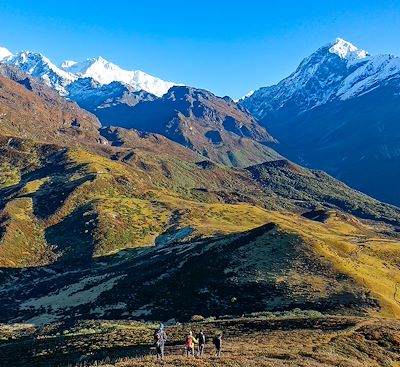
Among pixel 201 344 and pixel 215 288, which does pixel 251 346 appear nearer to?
pixel 201 344

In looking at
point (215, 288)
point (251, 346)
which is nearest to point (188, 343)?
point (251, 346)

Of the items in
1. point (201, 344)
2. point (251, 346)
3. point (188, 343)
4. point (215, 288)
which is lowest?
point (251, 346)

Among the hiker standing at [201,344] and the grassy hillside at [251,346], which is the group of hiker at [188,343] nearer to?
the hiker standing at [201,344]

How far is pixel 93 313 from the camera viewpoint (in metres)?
104

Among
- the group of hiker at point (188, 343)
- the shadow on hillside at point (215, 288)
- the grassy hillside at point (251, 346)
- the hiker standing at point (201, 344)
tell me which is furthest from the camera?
the shadow on hillside at point (215, 288)

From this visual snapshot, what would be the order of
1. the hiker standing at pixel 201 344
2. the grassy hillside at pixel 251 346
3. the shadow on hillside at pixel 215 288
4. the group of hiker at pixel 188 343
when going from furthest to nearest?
the shadow on hillside at pixel 215 288
the hiker standing at pixel 201 344
the grassy hillside at pixel 251 346
the group of hiker at pixel 188 343

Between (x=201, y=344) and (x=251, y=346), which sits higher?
(x=201, y=344)

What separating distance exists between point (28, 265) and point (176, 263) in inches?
3472

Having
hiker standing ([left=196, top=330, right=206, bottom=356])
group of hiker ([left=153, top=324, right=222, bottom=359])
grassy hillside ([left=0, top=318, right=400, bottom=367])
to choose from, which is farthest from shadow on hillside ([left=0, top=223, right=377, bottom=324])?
group of hiker ([left=153, top=324, right=222, bottom=359])

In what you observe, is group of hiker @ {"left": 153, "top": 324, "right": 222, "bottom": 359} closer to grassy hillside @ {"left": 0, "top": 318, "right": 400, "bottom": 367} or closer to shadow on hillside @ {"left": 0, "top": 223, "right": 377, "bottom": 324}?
grassy hillside @ {"left": 0, "top": 318, "right": 400, "bottom": 367}

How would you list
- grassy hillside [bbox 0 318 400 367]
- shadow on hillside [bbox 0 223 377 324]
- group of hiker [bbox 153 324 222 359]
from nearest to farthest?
1. group of hiker [bbox 153 324 222 359]
2. grassy hillside [bbox 0 318 400 367]
3. shadow on hillside [bbox 0 223 377 324]

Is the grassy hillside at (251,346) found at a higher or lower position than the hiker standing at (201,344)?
lower

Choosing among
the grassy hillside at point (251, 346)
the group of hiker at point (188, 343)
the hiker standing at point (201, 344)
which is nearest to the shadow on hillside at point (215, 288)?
the grassy hillside at point (251, 346)

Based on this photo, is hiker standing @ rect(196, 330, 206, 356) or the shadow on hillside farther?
the shadow on hillside
